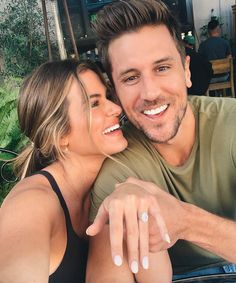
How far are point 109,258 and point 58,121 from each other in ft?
2.30

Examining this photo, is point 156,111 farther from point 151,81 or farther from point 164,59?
point 164,59

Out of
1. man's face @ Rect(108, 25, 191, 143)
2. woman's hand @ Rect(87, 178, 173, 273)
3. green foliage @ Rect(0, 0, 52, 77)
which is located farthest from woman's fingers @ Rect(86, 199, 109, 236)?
green foliage @ Rect(0, 0, 52, 77)

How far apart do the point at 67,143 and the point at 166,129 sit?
20.0 inches

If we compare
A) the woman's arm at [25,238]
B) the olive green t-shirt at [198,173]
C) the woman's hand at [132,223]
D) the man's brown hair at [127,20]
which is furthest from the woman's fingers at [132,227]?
the man's brown hair at [127,20]

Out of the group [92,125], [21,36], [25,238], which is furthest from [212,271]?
[21,36]

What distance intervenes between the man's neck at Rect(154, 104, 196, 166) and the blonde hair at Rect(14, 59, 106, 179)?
0.41 meters

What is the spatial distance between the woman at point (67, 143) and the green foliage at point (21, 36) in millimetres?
5487

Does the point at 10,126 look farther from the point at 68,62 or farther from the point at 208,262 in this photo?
the point at 208,262

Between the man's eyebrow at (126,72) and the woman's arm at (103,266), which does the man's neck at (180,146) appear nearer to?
the man's eyebrow at (126,72)

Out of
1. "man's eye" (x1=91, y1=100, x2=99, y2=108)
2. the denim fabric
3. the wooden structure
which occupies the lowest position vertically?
the wooden structure

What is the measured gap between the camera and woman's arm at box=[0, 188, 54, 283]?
120cm

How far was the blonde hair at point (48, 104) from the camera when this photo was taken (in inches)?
76.2

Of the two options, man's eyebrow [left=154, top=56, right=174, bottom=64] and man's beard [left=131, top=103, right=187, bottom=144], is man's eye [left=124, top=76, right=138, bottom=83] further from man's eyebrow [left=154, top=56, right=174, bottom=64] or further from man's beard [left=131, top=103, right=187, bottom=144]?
man's beard [left=131, top=103, right=187, bottom=144]

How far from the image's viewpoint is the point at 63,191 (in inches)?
70.6
